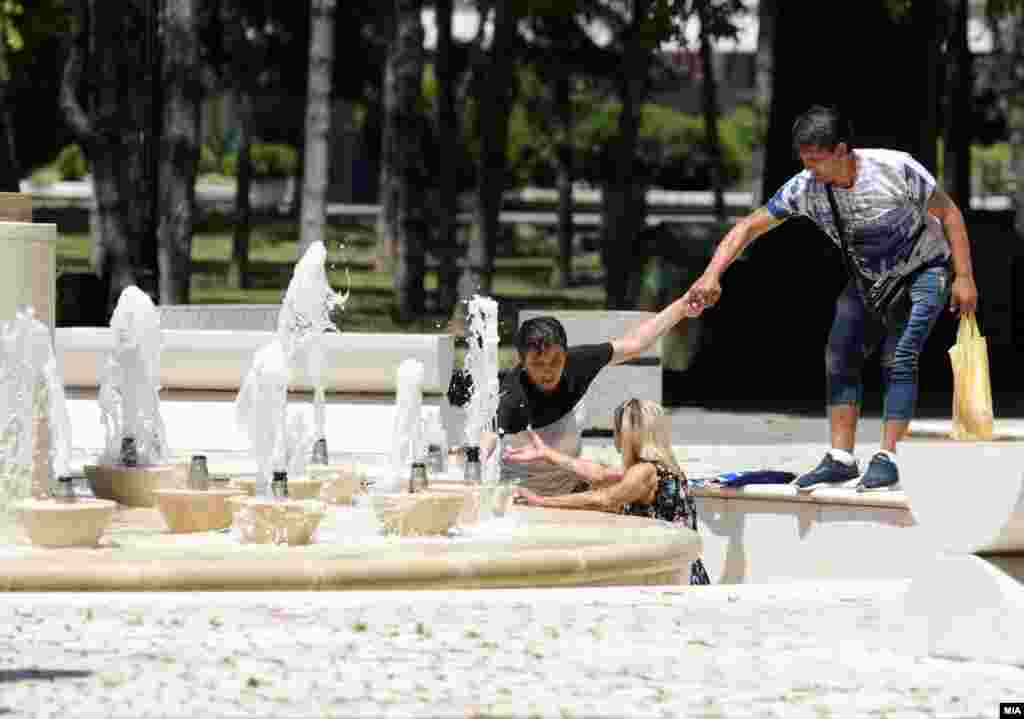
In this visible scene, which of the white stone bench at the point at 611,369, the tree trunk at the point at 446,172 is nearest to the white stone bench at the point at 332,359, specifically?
the white stone bench at the point at 611,369

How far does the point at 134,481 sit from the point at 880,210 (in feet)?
11.1

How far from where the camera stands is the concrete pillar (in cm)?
1120

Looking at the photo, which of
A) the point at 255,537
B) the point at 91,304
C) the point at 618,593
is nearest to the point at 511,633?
the point at 618,593

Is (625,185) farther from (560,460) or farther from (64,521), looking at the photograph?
(64,521)

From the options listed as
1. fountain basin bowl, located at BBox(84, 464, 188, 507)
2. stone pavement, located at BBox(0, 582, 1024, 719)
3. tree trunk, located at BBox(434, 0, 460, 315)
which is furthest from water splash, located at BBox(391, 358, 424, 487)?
tree trunk, located at BBox(434, 0, 460, 315)

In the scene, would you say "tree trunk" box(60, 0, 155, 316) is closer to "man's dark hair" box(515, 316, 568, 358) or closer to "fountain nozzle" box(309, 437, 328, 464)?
"fountain nozzle" box(309, 437, 328, 464)

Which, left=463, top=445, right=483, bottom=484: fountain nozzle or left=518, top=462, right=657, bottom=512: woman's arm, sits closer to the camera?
left=463, top=445, right=483, bottom=484: fountain nozzle

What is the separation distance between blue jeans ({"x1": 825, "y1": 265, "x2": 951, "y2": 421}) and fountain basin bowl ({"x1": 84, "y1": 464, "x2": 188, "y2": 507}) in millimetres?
2883

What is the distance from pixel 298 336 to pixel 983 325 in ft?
42.2

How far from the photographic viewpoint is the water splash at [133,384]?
12672 mm

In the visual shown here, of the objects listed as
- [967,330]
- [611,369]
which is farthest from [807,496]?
[611,369]

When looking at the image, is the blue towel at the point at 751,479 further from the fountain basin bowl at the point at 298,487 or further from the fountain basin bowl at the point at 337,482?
the fountain basin bowl at the point at 298,487

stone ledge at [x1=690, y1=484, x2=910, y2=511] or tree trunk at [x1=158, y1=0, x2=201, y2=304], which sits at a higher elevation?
tree trunk at [x1=158, y1=0, x2=201, y2=304]

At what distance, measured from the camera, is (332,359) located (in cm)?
1616
